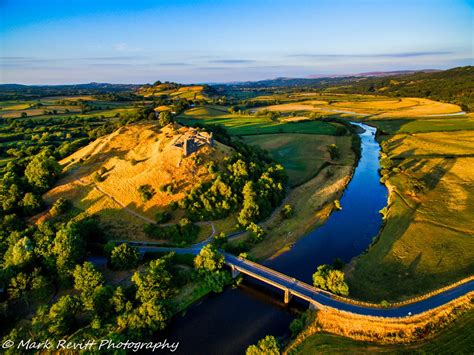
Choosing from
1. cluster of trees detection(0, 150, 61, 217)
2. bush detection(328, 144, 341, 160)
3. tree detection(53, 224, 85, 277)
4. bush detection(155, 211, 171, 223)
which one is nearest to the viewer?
tree detection(53, 224, 85, 277)

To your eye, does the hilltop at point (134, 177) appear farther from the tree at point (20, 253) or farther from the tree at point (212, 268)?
the tree at point (212, 268)

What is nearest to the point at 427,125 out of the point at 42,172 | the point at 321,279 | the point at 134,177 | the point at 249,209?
the point at 249,209

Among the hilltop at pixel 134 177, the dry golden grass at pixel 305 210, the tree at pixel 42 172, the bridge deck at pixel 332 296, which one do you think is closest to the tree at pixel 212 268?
the bridge deck at pixel 332 296

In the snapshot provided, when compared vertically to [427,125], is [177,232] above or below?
below

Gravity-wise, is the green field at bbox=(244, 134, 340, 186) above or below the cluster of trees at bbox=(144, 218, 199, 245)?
above

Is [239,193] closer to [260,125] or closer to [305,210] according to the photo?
[305,210]

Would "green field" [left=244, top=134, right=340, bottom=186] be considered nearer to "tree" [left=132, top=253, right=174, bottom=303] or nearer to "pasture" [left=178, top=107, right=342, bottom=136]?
"pasture" [left=178, top=107, right=342, bottom=136]

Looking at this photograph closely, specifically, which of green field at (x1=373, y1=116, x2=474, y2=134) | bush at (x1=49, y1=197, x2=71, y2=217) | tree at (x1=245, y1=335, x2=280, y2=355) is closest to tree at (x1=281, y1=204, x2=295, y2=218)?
tree at (x1=245, y1=335, x2=280, y2=355)
